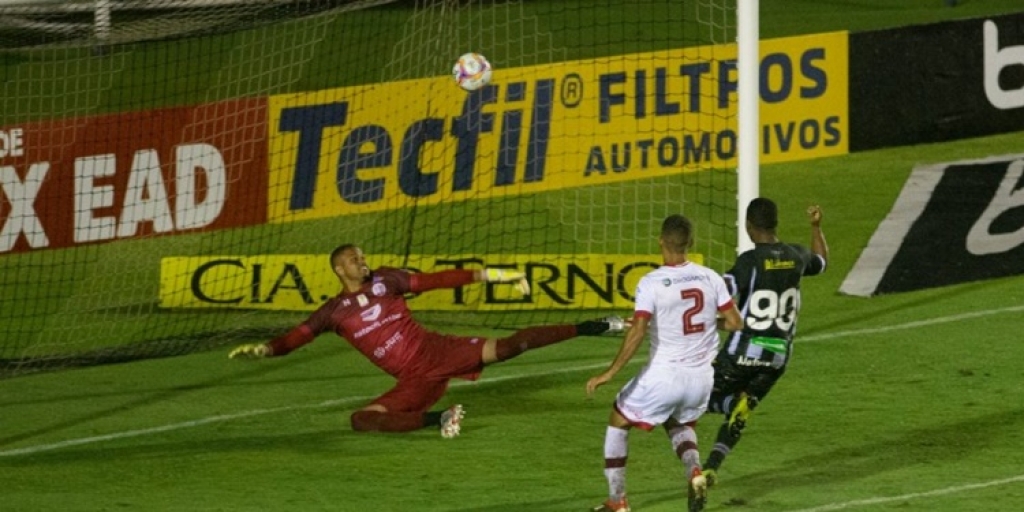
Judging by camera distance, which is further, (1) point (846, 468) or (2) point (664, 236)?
(1) point (846, 468)

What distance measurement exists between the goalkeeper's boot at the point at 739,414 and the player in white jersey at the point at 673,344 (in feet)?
1.71

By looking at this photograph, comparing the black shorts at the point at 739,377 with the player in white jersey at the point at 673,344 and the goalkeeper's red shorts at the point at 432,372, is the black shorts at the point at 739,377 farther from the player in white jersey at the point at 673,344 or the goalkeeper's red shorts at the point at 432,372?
the goalkeeper's red shorts at the point at 432,372

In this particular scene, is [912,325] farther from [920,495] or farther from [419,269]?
[920,495]

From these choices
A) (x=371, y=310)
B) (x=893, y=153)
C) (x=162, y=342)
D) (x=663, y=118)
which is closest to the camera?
(x=371, y=310)

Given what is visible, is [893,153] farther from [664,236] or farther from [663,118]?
[664,236]

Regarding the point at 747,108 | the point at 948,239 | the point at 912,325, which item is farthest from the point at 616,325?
the point at 948,239

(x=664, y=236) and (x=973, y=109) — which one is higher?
(x=973, y=109)

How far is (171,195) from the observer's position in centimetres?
1914

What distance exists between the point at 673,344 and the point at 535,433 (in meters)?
2.75

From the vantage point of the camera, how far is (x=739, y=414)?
10.6 meters

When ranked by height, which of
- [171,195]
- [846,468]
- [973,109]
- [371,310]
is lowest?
[846,468]

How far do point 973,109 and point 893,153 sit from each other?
1086mm

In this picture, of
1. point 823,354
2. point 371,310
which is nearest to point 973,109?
point 823,354

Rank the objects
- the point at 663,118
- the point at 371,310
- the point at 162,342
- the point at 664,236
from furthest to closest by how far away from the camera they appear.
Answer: the point at 663,118 → the point at 162,342 → the point at 371,310 → the point at 664,236
